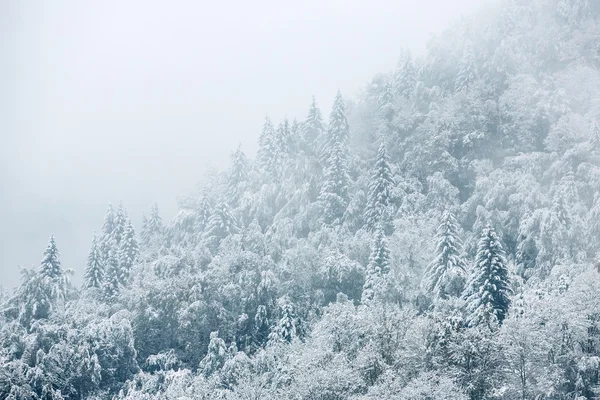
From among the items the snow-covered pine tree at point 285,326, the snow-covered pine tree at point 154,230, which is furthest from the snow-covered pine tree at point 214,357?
the snow-covered pine tree at point 154,230

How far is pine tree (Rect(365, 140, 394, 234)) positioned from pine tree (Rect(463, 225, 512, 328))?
70.0 feet

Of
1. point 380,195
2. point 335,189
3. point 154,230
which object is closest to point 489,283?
point 380,195

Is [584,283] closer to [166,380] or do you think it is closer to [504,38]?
[166,380]

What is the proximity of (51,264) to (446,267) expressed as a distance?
51.6 metres

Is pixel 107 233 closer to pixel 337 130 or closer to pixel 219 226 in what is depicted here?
pixel 219 226

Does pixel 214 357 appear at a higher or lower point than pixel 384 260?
lower

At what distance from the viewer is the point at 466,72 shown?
103 metres

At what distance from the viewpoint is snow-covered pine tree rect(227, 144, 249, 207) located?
328 feet

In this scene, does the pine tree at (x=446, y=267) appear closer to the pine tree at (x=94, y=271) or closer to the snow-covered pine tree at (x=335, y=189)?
the snow-covered pine tree at (x=335, y=189)

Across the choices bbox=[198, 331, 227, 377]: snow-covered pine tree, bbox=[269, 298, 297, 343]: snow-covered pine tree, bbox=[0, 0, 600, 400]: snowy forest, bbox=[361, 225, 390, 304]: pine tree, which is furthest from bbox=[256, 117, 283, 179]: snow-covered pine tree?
bbox=[198, 331, 227, 377]: snow-covered pine tree

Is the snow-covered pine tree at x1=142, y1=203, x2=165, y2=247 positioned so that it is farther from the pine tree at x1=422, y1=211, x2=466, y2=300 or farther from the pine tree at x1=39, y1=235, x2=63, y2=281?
the pine tree at x1=422, y1=211, x2=466, y2=300

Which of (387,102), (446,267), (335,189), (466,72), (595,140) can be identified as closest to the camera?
(446,267)

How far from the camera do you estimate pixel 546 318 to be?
1812 inches

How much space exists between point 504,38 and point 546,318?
69.3m
